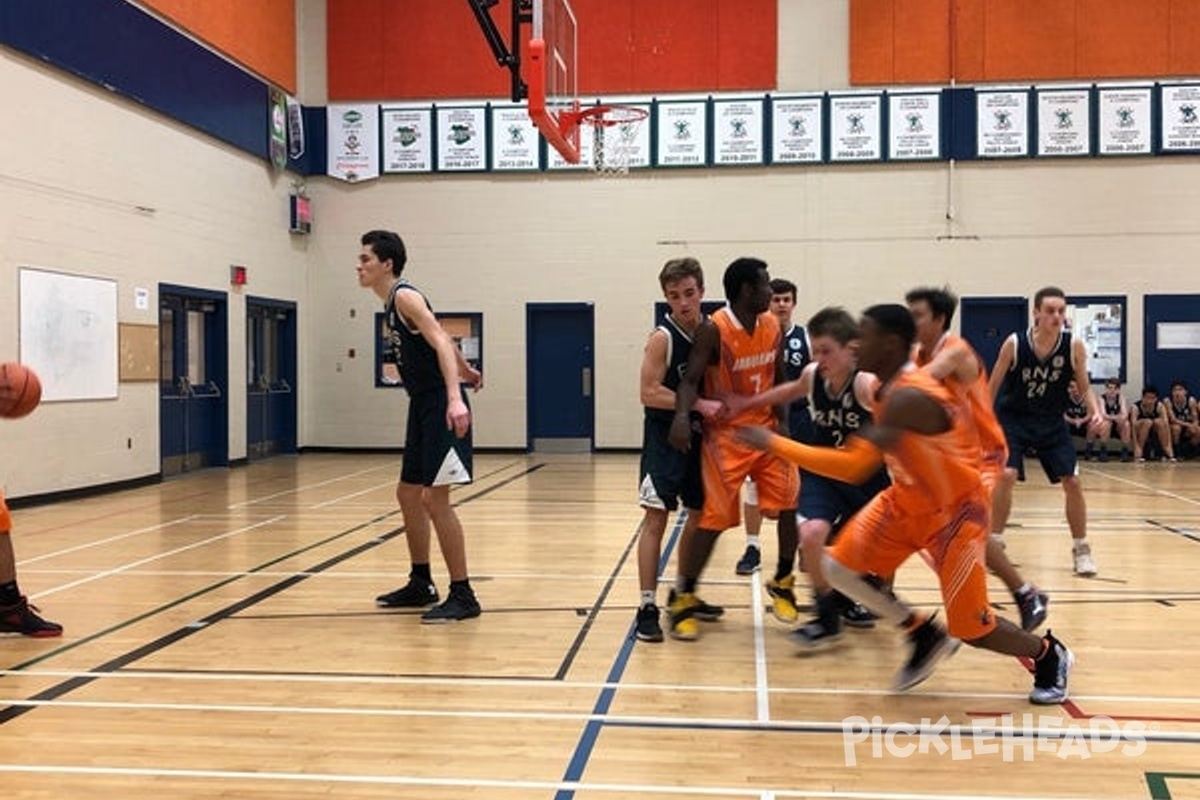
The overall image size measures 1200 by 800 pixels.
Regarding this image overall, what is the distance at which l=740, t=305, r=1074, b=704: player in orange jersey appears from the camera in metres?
3.94

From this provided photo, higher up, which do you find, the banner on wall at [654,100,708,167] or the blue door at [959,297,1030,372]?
the banner on wall at [654,100,708,167]

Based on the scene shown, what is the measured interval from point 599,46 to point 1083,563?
500 inches

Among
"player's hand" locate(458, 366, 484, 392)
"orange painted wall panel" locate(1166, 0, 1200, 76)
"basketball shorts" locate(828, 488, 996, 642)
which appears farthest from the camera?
"orange painted wall panel" locate(1166, 0, 1200, 76)

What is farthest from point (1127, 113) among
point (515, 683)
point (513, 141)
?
point (515, 683)

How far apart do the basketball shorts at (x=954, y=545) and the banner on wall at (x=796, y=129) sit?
13938mm

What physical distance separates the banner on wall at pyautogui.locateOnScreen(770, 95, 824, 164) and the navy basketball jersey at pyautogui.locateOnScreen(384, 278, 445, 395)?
12.6 meters

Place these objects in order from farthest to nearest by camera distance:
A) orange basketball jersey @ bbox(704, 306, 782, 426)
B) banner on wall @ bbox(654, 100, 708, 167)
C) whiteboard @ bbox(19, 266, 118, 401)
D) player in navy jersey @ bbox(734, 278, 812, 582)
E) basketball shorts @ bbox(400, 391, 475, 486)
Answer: banner on wall @ bbox(654, 100, 708, 167)
whiteboard @ bbox(19, 266, 118, 401)
player in navy jersey @ bbox(734, 278, 812, 582)
basketball shorts @ bbox(400, 391, 475, 486)
orange basketball jersey @ bbox(704, 306, 782, 426)

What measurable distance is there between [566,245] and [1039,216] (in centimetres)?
756

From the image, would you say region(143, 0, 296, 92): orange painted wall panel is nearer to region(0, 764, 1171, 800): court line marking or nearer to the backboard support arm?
the backboard support arm

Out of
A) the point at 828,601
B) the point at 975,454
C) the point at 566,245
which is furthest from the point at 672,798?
the point at 566,245


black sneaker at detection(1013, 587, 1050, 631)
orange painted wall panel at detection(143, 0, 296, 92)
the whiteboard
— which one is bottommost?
black sneaker at detection(1013, 587, 1050, 631)

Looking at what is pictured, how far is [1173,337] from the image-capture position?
55.3 ft

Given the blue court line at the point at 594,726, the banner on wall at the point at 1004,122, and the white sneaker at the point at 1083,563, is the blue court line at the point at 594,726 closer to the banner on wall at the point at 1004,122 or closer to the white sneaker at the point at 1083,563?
the white sneaker at the point at 1083,563

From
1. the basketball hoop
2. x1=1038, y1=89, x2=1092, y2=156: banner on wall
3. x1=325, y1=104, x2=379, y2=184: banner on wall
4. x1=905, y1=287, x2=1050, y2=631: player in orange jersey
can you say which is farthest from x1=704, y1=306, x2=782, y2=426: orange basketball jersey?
x1=325, y1=104, x2=379, y2=184: banner on wall
